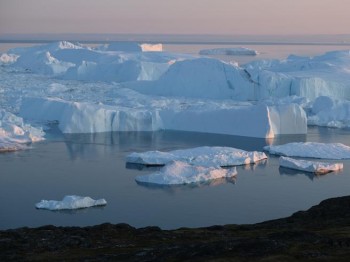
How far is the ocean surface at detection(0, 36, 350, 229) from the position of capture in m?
14.7

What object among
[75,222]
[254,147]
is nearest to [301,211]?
[75,222]

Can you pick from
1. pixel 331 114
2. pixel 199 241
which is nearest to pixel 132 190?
pixel 199 241

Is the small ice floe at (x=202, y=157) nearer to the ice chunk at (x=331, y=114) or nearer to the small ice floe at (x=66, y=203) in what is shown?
the small ice floe at (x=66, y=203)

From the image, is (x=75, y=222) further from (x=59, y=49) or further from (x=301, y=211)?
(x=59, y=49)

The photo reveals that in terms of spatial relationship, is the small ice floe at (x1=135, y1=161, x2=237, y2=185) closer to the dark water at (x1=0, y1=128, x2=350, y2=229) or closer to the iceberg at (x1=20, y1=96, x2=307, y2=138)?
the dark water at (x1=0, y1=128, x2=350, y2=229)

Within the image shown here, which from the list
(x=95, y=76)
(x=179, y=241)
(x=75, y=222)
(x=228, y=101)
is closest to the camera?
(x=179, y=241)

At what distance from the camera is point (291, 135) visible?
25594 millimetres

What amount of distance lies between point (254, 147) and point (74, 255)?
42.3 ft

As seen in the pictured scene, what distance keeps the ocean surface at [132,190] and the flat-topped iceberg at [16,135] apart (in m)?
0.65

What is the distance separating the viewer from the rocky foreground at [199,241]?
9.94m

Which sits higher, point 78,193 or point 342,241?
point 342,241

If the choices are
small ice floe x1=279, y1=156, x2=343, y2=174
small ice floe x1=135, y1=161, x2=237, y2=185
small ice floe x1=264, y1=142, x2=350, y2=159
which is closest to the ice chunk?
small ice floe x1=264, y1=142, x2=350, y2=159

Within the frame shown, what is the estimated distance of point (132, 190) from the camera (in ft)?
55.4

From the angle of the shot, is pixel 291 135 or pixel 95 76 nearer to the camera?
pixel 291 135
